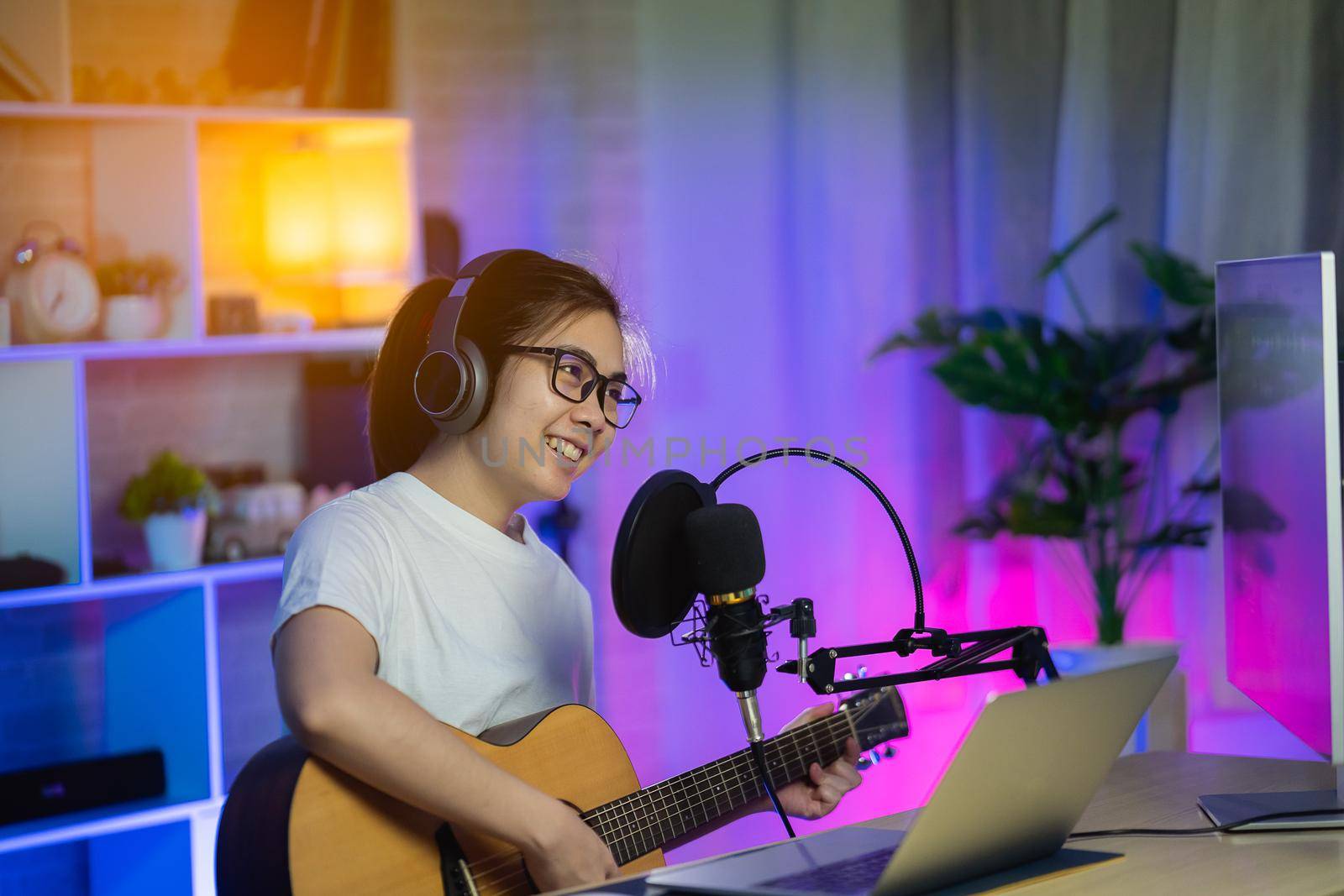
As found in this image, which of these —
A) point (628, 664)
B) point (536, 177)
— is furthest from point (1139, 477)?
point (536, 177)

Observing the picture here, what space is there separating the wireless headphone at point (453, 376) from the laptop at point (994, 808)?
0.72 metres

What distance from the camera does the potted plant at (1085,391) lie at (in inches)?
136

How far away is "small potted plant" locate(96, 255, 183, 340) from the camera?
2.98 m

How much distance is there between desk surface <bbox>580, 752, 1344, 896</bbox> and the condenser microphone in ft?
0.80

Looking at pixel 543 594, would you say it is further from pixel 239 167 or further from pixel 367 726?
pixel 239 167

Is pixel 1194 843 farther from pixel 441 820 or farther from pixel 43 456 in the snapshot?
pixel 43 456

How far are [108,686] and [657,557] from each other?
7.54 ft

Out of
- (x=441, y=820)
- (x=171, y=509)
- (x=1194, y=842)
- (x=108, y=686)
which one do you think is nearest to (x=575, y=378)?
(x=441, y=820)

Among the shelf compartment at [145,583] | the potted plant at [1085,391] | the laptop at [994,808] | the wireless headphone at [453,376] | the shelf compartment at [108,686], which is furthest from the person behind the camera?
the potted plant at [1085,391]

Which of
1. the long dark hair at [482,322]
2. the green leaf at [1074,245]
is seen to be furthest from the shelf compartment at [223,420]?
the green leaf at [1074,245]

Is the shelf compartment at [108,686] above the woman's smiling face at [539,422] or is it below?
below

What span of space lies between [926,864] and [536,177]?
8.91ft

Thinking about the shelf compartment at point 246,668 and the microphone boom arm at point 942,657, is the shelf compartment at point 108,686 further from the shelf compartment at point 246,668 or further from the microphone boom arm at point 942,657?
the microphone boom arm at point 942,657

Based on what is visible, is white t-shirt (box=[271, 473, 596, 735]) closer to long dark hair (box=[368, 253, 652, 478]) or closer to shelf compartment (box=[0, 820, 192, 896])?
long dark hair (box=[368, 253, 652, 478])
